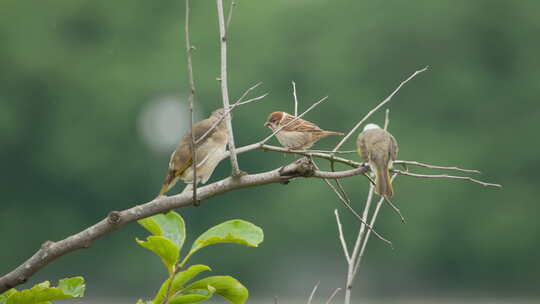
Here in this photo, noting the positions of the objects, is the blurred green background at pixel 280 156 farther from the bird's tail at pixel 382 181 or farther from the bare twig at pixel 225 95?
the bare twig at pixel 225 95

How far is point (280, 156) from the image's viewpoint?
38.4m

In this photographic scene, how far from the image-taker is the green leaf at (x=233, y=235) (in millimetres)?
2549

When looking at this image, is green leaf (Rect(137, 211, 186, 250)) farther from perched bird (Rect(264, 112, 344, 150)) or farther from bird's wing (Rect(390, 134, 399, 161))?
perched bird (Rect(264, 112, 344, 150))

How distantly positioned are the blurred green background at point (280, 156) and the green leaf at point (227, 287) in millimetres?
34548

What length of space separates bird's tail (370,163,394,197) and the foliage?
2.74 ft

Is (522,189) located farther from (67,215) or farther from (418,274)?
(67,215)

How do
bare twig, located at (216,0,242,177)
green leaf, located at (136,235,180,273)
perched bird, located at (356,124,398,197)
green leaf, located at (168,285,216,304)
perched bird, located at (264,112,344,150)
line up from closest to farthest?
green leaf, located at (136,235,180,273) → green leaf, located at (168,285,216,304) → bare twig, located at (216,0,242,177) → perched bird, located at (356,124,398,197) → perched bird, located at (264,112,344,150)

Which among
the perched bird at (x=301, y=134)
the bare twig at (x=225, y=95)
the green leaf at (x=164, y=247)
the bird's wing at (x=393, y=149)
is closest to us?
the green leaf at (x=164, y=247)

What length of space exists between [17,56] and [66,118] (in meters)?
3.97

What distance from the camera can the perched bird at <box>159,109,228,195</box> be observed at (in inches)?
163

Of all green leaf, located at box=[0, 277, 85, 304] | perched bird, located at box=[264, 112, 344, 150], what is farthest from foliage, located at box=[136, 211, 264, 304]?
perched bird, located at box=[264, 112, 344, 150]

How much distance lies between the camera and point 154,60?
43969mm

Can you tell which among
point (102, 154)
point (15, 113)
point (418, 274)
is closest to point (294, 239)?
point (418, 274)

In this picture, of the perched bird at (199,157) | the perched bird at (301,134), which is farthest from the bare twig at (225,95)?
the perched bird at (301,134)
